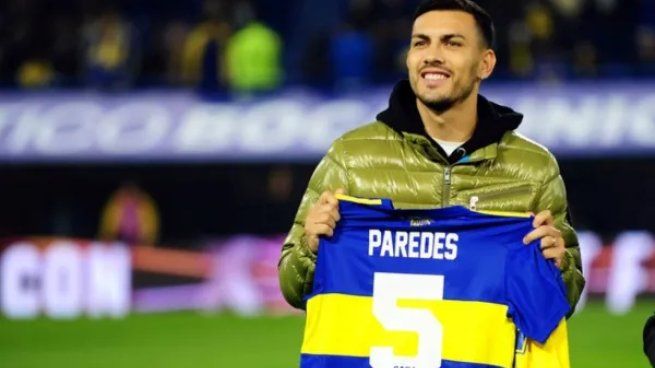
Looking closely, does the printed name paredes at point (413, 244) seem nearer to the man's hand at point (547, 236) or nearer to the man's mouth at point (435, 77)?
the man's hand at point (547, 236)

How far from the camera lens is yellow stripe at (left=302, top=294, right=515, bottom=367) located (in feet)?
17.0

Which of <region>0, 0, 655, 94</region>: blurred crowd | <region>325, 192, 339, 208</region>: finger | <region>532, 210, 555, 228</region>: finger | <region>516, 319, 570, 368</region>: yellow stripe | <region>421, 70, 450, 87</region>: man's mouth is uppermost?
<region>0, 0, 655, 94</region>: blurred crowd

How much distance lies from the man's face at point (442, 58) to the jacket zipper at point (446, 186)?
0.20 meters

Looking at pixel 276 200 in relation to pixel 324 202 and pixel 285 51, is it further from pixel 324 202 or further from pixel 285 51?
pixel 324 202

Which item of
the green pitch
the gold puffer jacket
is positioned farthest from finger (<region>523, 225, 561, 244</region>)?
the green pitch

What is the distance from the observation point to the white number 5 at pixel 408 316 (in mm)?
5191

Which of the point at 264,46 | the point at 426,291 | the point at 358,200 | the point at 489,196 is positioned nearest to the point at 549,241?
the point at 489,196

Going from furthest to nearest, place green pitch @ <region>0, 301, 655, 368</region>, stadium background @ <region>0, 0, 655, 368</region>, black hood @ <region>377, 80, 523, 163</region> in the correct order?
stadium background @ <region>0, 0, 655, 368</region>, green pitch @ <region>0, 301, 655, 368</region>, black hood @ <region>377, 80, 523, 163</region>

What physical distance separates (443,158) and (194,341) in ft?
33.8

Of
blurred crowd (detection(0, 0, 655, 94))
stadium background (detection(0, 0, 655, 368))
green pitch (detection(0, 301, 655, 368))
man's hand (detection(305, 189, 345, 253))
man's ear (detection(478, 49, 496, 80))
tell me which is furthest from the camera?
blurred crowd (detection(0, 0, 655, 94))

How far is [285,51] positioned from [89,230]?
140 inches

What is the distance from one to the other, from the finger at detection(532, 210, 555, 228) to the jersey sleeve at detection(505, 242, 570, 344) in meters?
0.08

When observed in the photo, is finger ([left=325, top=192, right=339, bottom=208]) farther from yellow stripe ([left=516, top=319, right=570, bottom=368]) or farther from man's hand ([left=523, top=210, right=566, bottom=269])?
yellow stripe ([left=516, top=319, right=570, bottom=368])

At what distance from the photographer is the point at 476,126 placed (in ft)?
17.8
